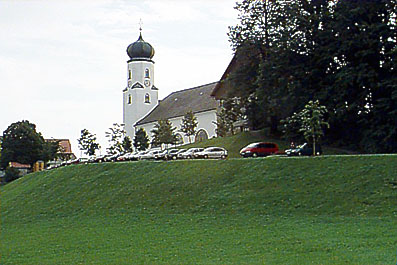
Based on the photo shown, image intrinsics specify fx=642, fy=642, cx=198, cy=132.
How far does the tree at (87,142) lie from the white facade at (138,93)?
25.3 m

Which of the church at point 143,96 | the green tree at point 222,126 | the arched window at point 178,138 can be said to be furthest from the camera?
the church at point 143,96

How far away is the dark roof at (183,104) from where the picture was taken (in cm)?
10856


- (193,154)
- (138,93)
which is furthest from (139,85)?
(193,154)

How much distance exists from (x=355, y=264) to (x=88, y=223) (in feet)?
64.0

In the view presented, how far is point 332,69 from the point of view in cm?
6038

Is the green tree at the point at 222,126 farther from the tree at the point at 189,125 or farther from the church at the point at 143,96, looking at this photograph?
the church at the point at 143,96

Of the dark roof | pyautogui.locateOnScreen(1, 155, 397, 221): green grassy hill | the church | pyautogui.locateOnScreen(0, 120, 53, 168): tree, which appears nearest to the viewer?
pyautogui.locateOnScreen(1, 155, 397, 221): green grassy hill

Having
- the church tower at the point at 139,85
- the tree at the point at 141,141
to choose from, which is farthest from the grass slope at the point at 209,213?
the church tower at the point at 139,85

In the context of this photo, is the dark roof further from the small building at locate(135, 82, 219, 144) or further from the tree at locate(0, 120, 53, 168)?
the tree at locate(0, 120, 53, 168)

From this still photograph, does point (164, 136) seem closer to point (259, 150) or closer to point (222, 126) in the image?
point (222, 126)

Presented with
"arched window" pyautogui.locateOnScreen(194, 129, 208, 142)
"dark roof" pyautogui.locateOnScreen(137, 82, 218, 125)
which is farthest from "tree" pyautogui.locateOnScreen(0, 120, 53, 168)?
"dark roof" pyautogui.locateOnScreen(137, 82, 218, 125)

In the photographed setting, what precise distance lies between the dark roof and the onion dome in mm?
9425

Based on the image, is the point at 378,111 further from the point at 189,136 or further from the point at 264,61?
the point at 189,136

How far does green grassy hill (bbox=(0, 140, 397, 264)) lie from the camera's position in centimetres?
2194
